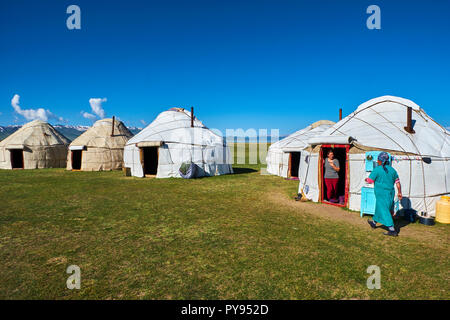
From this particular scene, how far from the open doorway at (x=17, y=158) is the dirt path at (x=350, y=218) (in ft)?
79.3

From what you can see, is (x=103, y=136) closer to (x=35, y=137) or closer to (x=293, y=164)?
(x=35, y=137)

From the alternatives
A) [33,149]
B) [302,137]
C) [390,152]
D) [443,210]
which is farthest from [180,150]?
[33,149]

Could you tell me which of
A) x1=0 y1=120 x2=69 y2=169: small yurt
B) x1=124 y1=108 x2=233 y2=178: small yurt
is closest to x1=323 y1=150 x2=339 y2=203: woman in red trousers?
x1=124 y1=108 x2=233 y2=178: small yurt

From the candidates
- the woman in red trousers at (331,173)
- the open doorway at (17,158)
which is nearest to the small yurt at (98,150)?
the open doorway at (17,158)

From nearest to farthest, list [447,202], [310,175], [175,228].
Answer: [175,228], [447,202], [310,175]

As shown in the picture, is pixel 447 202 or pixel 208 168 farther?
pixel 208 168

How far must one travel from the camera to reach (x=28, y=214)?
7379 millimetres

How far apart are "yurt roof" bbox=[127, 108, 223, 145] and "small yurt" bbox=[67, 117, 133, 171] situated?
392 cm

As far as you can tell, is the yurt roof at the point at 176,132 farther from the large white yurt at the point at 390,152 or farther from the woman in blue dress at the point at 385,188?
the woman in blue dress at the point at 385,188

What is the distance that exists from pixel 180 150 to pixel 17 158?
18300 millimetres

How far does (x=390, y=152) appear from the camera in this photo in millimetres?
7535
